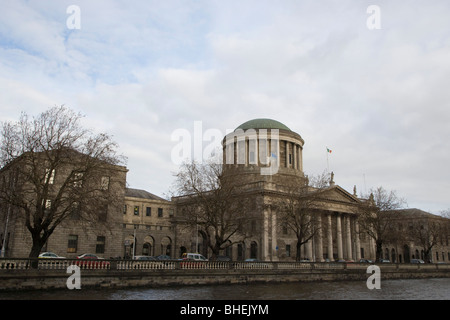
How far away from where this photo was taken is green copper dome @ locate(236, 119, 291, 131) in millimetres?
83062

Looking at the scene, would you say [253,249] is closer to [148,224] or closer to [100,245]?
[148,224]

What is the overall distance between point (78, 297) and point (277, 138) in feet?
201

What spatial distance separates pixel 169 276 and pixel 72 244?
893 inches

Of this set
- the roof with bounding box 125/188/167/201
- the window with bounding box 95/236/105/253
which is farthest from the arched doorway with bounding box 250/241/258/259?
the window with bounding box 95/236/105/253

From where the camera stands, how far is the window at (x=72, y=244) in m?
47.5

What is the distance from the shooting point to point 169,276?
2958 cm

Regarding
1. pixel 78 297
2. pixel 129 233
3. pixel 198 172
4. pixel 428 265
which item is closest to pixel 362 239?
pixel 428 265

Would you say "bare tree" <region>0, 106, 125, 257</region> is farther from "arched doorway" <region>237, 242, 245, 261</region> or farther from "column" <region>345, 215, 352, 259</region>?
"column" <region>345, 215, 352, 259</region>

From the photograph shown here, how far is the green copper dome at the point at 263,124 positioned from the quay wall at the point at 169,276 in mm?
41147

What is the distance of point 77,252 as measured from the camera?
47.5 metres

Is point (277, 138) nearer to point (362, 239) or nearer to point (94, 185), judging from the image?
point (362, 239)

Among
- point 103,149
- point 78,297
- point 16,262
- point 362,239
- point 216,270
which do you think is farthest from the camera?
point 362,239

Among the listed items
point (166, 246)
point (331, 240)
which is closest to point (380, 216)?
point (331, 240)
